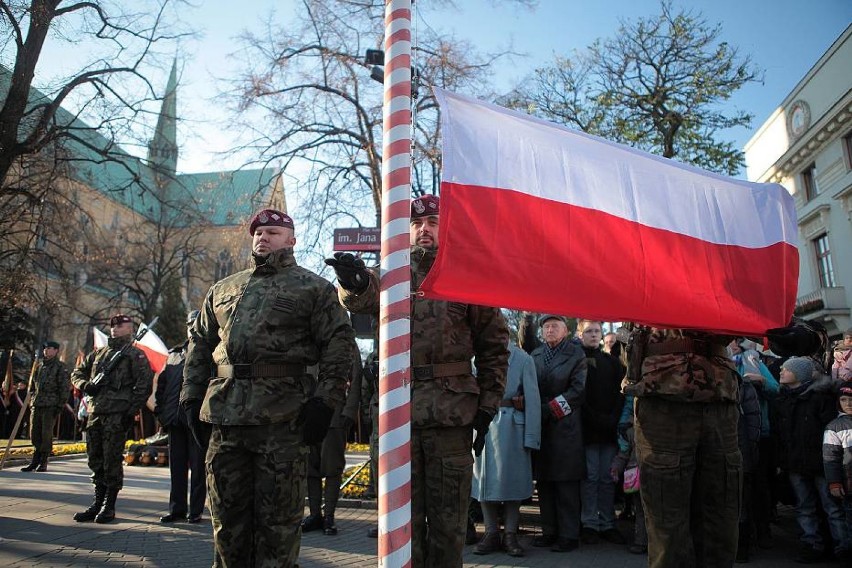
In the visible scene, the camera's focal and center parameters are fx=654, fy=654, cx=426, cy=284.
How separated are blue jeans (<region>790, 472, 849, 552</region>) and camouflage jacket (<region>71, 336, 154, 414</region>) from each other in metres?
7.22

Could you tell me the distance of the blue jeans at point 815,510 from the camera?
6109 mm

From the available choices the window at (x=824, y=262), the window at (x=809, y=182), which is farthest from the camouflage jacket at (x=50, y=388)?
the window at (x=809, y=182)

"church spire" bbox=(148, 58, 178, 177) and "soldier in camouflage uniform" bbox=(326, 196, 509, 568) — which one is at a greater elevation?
"church spire" bbox=(148, 58, 178, 177)

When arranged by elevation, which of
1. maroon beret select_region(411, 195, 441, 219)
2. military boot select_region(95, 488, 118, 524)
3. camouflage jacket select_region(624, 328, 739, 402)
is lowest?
military boot select_region(95, 488, 118, 524)

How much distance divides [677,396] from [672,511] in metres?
0.66

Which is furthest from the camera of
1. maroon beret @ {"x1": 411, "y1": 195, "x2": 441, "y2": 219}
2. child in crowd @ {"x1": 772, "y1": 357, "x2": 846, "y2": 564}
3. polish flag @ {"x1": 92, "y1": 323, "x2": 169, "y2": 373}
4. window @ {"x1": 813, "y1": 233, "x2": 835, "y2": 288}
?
window @ {"x1": 813, "y1": 233, "x2": 835, "y2": 288}

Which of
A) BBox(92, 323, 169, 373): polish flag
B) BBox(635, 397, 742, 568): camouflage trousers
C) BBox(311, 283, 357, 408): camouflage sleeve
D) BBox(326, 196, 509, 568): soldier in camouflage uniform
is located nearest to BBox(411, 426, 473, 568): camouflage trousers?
BBox(326, 196, 509, 568): soldier in camouflage uniform

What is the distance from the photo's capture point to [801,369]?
7.06 meters

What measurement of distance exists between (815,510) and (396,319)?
5711 mm

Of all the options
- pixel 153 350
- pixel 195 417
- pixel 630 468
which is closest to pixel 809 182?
pixel 630 468

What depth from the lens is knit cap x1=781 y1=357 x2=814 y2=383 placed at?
7.04 m

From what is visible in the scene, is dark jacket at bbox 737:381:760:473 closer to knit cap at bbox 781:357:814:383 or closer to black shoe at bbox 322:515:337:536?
knit cap at bbox 781:357:814:383

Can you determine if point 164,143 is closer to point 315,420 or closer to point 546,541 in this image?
point 546,541

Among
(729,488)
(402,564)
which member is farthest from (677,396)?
(402,564)
